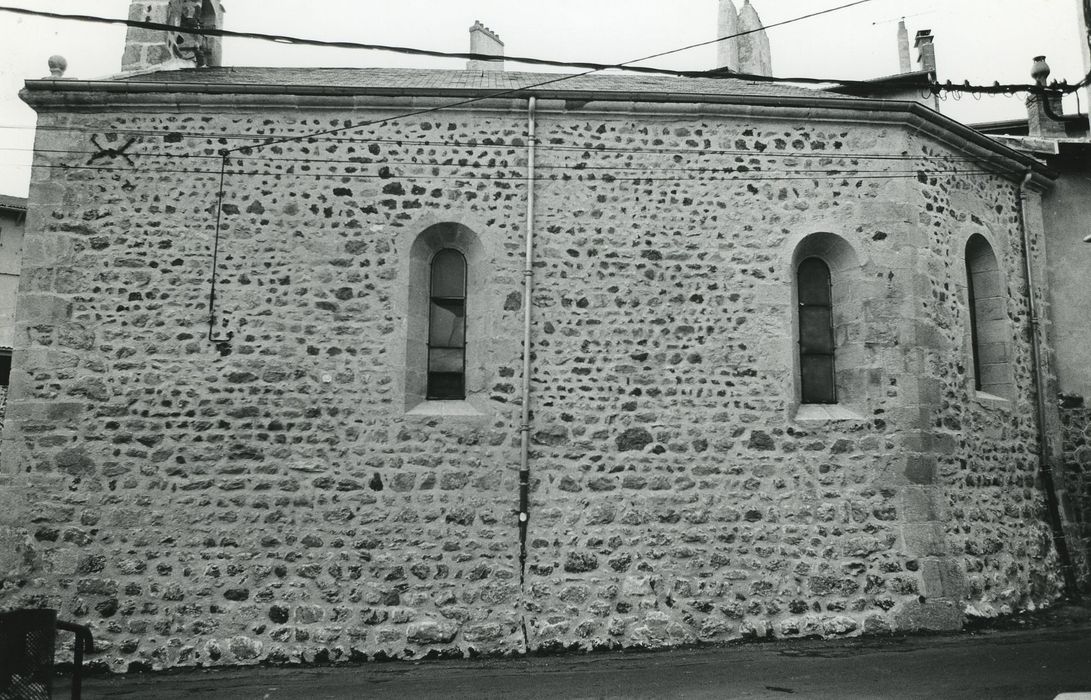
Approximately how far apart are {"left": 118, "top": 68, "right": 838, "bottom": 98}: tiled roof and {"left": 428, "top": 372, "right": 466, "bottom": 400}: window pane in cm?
310

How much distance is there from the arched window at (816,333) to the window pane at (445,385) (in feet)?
12.2

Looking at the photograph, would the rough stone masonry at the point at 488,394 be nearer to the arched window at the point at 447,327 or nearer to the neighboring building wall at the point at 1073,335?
the arched window at the point at 447,327

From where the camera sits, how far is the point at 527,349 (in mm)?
8859

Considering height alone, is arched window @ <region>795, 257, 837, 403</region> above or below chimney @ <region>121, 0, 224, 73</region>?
below

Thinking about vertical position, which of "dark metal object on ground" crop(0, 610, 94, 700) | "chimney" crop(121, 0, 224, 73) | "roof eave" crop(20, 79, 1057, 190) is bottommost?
"dark metal object on ground" crop(0, 610, 94, 700)

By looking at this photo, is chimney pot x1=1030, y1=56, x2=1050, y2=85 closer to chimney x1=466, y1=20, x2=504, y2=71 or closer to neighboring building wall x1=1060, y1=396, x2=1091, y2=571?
neighboring building wall x1=1060, y1=396, x2=1091, y2=571

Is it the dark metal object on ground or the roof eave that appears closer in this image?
the dark metal object on ground

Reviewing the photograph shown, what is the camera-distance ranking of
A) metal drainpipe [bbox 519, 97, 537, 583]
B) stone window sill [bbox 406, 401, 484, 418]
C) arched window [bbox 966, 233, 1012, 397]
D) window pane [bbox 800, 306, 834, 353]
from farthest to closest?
arched window [bbox 966, 233, 1012, 397] → window pane [bbox 800, 306, 834, 353] → stone window sill [bbox 406, 401, 484, 418] → metal drainpipe [bbox 519, 97, 537, 583]

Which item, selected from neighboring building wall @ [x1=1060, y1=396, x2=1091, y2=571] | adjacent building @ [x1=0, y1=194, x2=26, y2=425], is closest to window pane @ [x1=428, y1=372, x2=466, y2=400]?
neighboring building wall @ [x1=1060, y1=396, x2=1091, y2=571]

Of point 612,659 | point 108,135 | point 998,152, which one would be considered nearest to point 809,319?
point 998,152

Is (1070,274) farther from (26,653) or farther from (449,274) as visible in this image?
(26,653)

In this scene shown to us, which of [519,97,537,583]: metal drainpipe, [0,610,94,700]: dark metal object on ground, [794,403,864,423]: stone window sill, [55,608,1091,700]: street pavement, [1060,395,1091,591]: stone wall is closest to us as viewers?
[0,610,94,700]: dark metal object on ground

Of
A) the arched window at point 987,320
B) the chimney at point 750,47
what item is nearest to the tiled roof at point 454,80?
the chimney at point 750,47

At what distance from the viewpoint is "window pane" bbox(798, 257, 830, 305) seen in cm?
958
